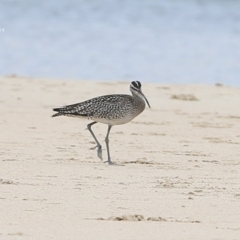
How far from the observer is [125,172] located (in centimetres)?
995

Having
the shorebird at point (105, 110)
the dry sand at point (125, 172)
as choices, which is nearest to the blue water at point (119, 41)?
the dry sand at point (125, 172)

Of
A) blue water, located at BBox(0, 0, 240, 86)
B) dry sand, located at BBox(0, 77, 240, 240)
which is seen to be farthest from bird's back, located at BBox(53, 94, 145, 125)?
blue water, located at BBox(0, 0, 240, 86)

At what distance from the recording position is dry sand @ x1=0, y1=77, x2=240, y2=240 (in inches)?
289

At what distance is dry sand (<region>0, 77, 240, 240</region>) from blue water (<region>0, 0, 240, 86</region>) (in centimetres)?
495

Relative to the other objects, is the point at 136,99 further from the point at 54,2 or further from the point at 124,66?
the point at 54,2

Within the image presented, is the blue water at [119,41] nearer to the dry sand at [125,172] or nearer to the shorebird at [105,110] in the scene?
the dry sand at [125,172]

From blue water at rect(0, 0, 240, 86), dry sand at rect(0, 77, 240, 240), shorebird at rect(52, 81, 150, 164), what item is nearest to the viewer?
dry sand at rect(0, 77, 240, 240)

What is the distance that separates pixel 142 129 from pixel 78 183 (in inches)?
169

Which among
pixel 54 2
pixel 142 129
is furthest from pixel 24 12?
pixel 142 129

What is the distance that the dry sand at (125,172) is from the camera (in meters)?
7.34

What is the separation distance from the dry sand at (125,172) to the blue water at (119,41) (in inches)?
195

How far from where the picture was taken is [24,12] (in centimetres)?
3372

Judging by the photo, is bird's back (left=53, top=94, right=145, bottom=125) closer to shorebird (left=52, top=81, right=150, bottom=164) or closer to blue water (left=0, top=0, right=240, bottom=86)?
shorebird (left=52, top=81, right=150, bottom=164)

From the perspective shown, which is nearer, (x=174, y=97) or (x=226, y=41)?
(x=174, y=97)
